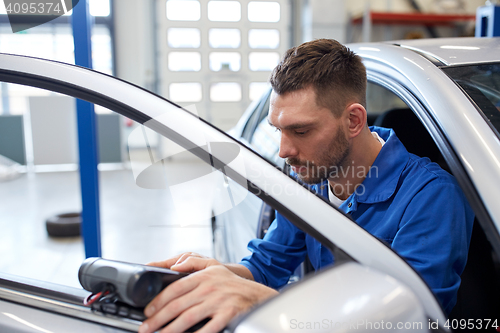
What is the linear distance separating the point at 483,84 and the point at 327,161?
50cm

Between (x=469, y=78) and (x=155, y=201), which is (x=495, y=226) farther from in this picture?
(x=155, y=201)

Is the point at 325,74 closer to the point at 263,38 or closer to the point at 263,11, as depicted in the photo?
the point at 263,38

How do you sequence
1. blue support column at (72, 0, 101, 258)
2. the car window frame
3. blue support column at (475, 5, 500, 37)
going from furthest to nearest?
blue support column at (475, 5, 500, 37) → blue support column at (72, 0, 101, 258) → the car window frame

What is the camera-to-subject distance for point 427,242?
3.07 feet

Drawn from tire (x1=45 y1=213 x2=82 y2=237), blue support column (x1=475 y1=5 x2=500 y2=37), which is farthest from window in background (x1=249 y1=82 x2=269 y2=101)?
blue support column (x1=475 y1=5 x2=500 y2=37)

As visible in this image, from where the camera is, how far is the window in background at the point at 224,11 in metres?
7.03

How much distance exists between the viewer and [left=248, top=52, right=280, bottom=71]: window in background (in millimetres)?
7250

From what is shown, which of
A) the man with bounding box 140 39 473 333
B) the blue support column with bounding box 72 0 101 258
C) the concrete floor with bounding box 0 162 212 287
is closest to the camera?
the man with bounding box 140 39 473 333

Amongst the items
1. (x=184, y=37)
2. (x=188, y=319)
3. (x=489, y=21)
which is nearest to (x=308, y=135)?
(x=188, y=319)

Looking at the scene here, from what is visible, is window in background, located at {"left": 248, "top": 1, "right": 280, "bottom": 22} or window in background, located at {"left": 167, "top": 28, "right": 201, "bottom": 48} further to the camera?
window in background, located at {"left": 248, "top": 1, "right": 280, "bottom": 22}

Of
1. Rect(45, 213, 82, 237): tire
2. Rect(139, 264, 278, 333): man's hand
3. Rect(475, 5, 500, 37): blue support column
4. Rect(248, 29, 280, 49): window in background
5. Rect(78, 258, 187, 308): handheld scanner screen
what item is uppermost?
Rect(248, 29, 280, 49): window in background

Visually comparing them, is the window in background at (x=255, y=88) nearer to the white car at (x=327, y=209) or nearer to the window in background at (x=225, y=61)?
the window in background at (x=225, y=61)

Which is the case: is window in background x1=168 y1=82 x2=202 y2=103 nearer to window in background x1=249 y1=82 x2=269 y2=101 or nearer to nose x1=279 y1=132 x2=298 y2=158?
window in background x1=249 y1=82 x2=269 y2=101

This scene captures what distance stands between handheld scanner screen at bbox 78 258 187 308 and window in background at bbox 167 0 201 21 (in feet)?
22.7
